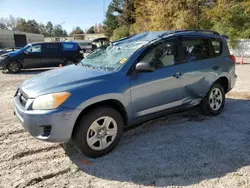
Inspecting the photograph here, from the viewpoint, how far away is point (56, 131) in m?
2.97

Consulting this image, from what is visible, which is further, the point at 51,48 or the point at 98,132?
the point at 51,48

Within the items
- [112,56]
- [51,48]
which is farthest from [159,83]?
[51,48]

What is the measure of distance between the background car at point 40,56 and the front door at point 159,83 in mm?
10140

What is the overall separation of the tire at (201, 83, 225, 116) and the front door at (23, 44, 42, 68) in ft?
33.6

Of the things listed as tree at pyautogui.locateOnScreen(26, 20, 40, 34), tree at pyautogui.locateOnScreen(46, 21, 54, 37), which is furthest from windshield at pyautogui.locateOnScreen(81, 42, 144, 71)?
tree at pyautogui.locateOnScreen(46, 21, 54, 37)

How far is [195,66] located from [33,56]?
10362mm

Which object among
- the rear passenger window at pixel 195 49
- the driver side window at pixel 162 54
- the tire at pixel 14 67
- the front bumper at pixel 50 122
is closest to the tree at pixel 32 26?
the tire at pixel 14 67

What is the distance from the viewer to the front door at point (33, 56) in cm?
1255

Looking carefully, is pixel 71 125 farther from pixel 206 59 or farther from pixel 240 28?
pixel 240 28

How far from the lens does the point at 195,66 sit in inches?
170

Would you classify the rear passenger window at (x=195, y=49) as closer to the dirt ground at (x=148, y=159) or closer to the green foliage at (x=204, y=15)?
the dirt ground at (x=148, y=159)

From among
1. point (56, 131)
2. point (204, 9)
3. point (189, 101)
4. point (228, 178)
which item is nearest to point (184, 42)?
point (189, 101)

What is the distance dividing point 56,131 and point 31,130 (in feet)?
1.10

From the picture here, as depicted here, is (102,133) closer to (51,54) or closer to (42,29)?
(51,54)
